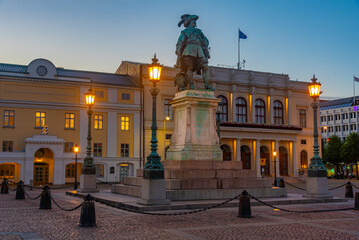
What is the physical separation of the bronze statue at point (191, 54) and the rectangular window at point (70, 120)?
31.3 metres

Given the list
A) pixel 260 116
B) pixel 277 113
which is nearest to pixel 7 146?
pixel 260 116

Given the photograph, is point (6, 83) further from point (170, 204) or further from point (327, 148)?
point (327, 148)

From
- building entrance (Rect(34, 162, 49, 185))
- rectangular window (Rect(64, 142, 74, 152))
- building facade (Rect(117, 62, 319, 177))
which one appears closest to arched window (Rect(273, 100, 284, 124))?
building facade (Rect(117, 62, 319, 177))

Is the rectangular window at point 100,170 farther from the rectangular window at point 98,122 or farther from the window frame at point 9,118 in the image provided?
the window frame at point 9,118

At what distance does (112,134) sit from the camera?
54.2 metres

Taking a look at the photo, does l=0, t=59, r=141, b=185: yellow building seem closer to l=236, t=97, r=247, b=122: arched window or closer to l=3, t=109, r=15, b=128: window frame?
l=3, t=109, r=15, b=128: window frame

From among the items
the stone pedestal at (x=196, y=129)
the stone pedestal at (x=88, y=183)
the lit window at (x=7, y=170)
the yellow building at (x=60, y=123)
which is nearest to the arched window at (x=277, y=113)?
the yellow building at (x=60, y=123)

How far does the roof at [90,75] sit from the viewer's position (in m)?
51.2

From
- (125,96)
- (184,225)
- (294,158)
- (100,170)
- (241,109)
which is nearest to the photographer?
(184,225)

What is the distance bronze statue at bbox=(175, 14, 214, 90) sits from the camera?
2295 cm

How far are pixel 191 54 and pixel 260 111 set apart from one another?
4391cm

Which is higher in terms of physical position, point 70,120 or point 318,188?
point 70,120

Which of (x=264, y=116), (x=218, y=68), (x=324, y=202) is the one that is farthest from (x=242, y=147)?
(x=324, y=202)

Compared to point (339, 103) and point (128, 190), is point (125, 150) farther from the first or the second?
point (339, 103)
